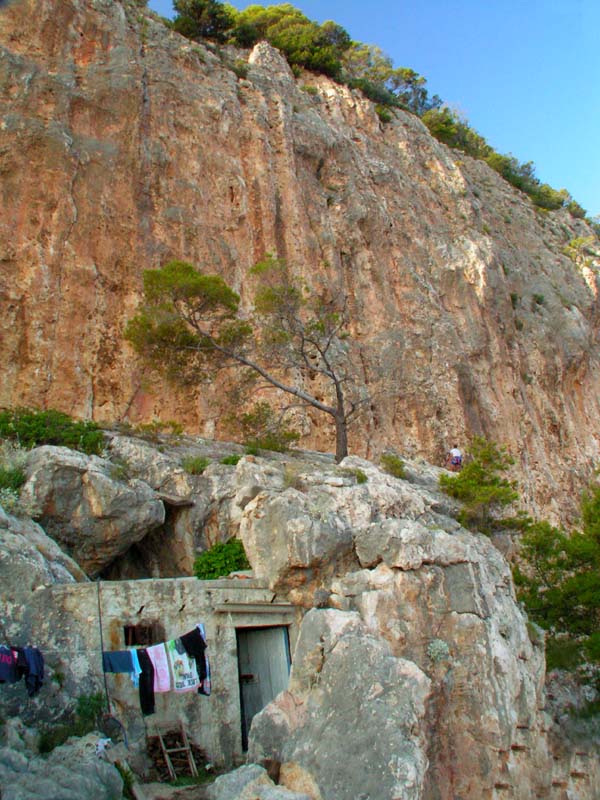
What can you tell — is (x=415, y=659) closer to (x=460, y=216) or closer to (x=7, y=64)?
(x=7, y=64)

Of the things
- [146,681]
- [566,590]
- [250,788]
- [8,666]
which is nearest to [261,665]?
[146,681]

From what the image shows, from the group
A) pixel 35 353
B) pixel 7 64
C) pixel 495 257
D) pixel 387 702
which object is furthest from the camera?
pixel 495 257

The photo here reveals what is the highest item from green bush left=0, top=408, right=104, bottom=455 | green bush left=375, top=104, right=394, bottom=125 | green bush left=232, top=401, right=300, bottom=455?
green bush left=375, top=104, right=394, bottom=125

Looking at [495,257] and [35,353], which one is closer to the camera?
[35,353]

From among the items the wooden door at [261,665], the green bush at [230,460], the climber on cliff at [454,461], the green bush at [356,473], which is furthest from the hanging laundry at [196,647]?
the climber on cliff at [454,461]

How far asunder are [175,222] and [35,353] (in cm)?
672

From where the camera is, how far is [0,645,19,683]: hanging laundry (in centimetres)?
890

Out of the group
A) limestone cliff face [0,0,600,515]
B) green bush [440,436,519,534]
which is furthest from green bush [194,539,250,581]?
limestone cliff face [0,0,600,515]

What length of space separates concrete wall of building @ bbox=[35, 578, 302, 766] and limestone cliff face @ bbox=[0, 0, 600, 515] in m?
8.90

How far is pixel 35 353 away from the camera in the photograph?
749 inches

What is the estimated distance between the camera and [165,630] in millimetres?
11062

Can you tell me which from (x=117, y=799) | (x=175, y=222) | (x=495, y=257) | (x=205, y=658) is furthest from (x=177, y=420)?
(x=495, y=257)

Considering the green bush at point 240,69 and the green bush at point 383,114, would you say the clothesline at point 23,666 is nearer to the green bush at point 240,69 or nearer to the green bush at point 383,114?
the green bush at point 240,69

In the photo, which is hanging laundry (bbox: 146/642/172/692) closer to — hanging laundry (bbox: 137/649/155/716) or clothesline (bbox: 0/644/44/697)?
hanging laundry (bbox: 137/649/155/716)
